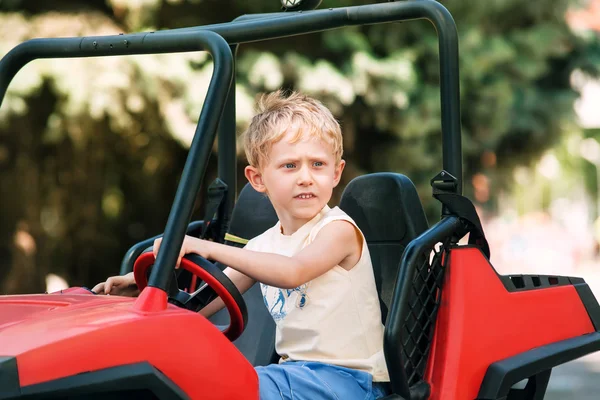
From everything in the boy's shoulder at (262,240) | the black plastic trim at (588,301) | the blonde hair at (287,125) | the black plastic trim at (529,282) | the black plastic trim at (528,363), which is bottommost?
the black plastic trim at (528,363)

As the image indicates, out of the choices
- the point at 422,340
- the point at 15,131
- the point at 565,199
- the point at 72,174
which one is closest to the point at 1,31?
the point at 15,131

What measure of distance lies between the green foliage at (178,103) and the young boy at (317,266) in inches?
181

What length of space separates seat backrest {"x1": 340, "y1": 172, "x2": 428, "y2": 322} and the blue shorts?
0.40 m

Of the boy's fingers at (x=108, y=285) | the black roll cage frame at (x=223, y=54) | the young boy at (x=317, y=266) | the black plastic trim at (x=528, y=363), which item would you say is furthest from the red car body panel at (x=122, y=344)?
the black plastic trim at (x=528, y=363)

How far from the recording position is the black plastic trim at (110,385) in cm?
180

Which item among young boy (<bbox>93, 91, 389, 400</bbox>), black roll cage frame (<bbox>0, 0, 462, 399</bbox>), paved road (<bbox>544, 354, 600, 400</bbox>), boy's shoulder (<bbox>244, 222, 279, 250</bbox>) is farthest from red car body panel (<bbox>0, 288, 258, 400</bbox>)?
paved road (<bbox>544, 354, 600, 400</bbox>)

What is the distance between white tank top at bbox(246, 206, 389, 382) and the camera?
8.32 ft

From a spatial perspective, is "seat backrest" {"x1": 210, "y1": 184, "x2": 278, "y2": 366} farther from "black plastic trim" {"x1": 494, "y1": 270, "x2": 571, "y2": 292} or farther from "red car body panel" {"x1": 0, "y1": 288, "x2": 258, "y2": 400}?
"red car body panel" {"x1": 0, "y1": 288, "x2": 258, "y2": 400}

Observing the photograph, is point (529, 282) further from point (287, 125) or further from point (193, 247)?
point (193, 247)

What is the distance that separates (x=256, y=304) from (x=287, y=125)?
3.10ft

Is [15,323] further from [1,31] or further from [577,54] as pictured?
[577,54]

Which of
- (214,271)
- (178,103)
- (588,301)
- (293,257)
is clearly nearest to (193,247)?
(214,271)

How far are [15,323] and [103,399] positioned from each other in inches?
10.0

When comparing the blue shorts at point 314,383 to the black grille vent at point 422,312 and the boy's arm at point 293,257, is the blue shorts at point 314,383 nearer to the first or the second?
the black grille vent at point 422,312
